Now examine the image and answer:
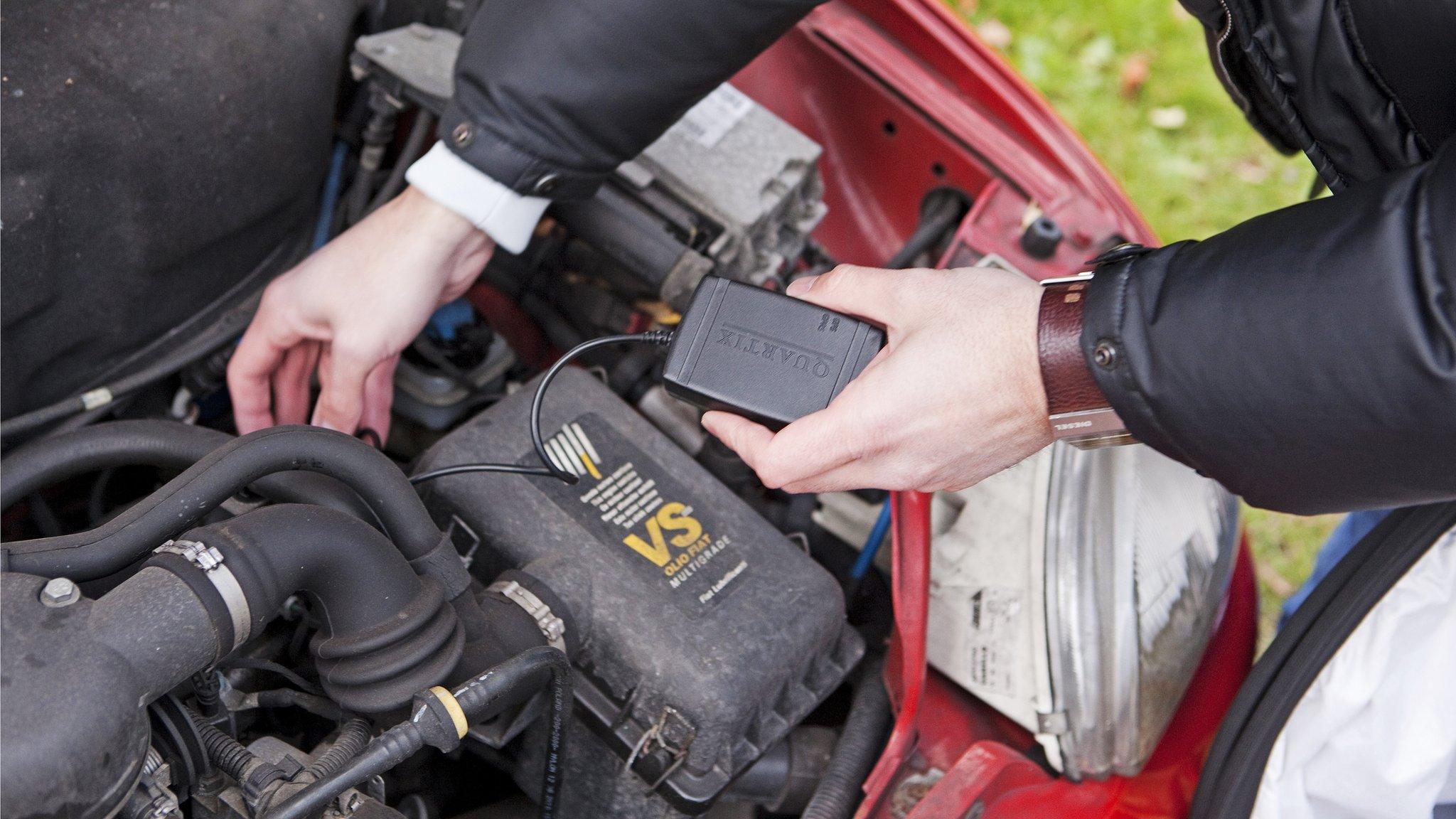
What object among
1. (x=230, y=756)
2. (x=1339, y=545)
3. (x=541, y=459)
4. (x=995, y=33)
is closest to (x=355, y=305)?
(x=541, y=459)

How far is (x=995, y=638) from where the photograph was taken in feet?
3.91

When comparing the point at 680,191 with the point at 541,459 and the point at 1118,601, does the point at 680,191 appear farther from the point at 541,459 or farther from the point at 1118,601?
the point at 1118,601

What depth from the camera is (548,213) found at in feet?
4.44

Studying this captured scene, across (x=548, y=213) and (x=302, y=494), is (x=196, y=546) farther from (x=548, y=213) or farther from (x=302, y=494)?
(x=548, y=213)

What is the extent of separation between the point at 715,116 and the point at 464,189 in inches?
15.3

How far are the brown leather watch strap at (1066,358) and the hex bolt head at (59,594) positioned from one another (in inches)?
29.1

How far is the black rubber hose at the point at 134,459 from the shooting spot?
3.06 feet

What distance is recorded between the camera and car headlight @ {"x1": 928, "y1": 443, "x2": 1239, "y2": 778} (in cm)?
115

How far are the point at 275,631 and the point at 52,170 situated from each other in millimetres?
486

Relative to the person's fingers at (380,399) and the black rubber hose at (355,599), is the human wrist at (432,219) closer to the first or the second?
the person's fingers at (380,399)

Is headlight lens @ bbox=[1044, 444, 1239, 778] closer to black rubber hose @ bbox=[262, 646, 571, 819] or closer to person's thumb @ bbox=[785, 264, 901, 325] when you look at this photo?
person's thumb @ bbox=[785, 264, 901, 325]

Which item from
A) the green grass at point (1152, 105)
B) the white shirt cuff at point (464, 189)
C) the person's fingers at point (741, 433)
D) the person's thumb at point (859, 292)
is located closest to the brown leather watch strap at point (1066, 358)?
the person's thumb at point (859, 292)

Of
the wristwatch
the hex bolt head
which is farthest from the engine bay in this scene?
the wristwatch

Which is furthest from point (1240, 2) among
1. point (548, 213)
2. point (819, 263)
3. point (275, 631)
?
point (275, 631)
